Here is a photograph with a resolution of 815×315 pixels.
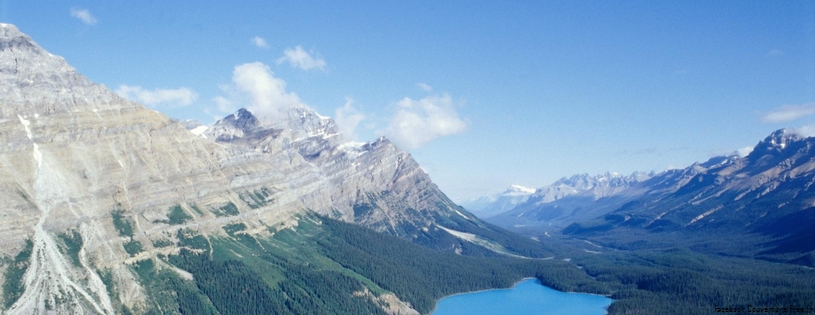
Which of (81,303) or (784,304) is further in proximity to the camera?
(784,304)

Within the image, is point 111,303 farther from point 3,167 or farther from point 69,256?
point 3,167

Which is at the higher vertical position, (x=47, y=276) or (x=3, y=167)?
(x=3, y=167)

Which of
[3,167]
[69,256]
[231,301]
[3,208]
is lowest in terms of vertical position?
[231,301]

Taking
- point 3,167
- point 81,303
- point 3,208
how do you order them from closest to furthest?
point 81,303 → point 3,208 → point 3,167

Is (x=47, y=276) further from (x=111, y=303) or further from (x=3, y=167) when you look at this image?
(x=3, y=167)

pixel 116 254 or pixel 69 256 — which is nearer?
pixel 69 256

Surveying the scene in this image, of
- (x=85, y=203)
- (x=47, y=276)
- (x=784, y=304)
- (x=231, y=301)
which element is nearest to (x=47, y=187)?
(x=85, y=203)

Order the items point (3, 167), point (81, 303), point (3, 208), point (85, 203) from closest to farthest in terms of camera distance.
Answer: point (81, 303), point (3, 208), point (3, 167), point (85, 203)

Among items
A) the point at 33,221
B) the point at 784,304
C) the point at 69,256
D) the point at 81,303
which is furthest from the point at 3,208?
the point at 784,304

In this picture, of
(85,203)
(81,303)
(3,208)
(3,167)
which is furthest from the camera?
(85,203)
